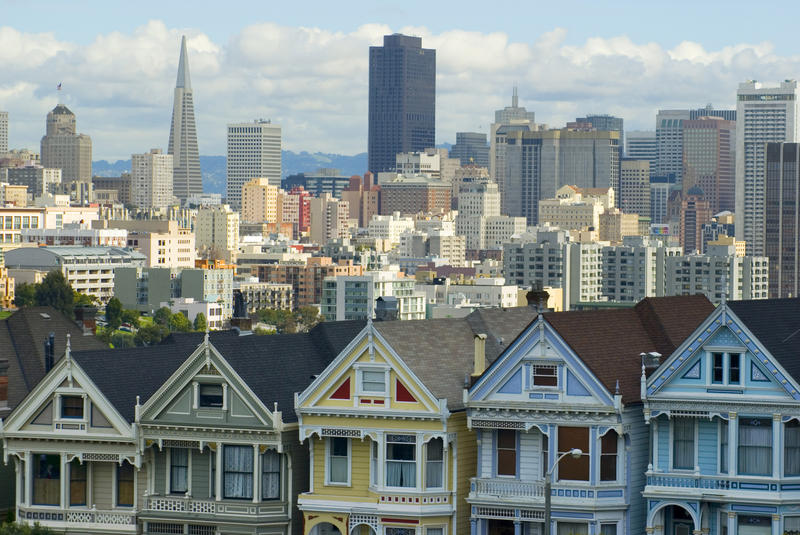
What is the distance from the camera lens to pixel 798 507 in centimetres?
4441

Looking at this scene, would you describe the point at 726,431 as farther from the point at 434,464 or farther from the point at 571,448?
the point at 434,464

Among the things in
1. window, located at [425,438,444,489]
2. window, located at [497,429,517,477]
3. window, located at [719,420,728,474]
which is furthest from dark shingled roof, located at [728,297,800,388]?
window, located at [425,438,444,489]

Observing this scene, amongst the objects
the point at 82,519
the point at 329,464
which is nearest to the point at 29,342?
the point at 82,519

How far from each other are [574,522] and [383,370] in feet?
17.2

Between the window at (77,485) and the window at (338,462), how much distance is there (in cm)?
636

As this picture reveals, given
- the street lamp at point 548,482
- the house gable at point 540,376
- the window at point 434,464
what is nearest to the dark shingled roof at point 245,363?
the window at point 434,464

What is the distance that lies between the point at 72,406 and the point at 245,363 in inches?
168

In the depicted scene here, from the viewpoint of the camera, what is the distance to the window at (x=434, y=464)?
155 feet

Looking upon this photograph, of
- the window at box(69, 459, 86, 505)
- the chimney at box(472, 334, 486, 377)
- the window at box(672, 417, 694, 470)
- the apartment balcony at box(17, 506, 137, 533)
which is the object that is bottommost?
the apartment balcony at box(17, 506, 137, 533)

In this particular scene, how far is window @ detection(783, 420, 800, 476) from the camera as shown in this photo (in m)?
44.2

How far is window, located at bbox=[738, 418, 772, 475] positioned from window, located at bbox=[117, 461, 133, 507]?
47.3 feet

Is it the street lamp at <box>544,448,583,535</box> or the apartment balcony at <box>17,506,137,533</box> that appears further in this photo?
the apartment balcony at <box>17,506,137,533</box>

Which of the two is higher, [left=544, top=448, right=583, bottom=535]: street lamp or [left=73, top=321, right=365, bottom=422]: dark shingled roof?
[left=73, top=321, right=365, bottom=422]: dark shingled roof

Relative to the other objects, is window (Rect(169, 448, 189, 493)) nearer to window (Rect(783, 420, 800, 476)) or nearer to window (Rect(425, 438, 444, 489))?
window (Rect(425, 438, 444, 489))
